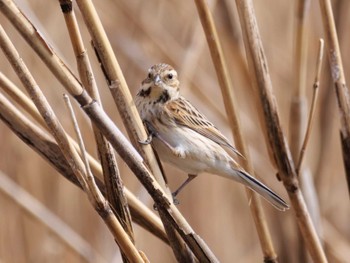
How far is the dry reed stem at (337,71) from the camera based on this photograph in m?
1.60

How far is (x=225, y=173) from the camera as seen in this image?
76.1 inches

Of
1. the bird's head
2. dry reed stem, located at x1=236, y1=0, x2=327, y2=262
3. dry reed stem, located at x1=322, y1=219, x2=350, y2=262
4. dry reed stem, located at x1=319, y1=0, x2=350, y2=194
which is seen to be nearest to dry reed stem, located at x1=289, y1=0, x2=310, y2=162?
dry reed stem, located at x1=319, y1=0, x2=350, y2=194

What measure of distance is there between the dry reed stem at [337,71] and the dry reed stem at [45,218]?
107 cm

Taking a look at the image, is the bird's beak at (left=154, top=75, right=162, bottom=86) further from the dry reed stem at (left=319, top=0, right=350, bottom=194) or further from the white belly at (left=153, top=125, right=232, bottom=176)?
the dry reed stem at (left=319, top=0, right=350, bottom=194)

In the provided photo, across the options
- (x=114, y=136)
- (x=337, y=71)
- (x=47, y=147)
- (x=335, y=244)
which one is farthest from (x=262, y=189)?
(x=335, y=244)

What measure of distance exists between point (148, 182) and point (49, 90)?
5.12 ft

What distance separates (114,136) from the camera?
112cm

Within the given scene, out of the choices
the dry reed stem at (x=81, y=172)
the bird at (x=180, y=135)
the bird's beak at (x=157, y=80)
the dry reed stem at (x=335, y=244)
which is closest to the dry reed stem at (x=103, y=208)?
the dry reed stem at (x=81, y=172)

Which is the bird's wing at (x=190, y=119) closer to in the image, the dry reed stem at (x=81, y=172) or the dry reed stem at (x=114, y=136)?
the dry reed stem at (x=114, y=136)

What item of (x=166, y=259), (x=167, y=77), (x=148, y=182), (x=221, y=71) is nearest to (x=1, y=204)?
(x=166, y=259)

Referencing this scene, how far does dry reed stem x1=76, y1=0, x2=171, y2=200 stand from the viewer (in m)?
1.17

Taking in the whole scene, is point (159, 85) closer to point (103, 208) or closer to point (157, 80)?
point (157, 80)

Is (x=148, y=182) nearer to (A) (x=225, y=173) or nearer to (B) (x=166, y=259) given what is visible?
(A) (x=225, y=173)

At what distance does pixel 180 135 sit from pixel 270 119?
42cm
